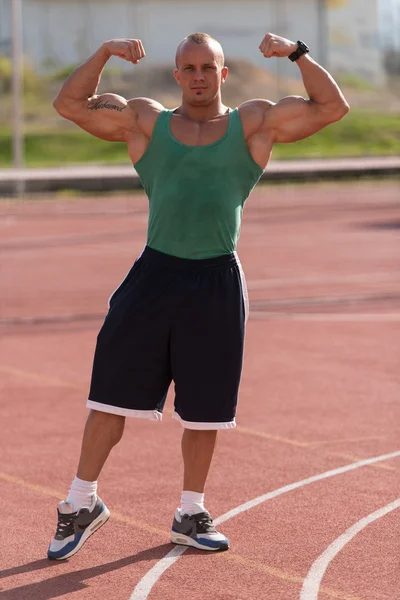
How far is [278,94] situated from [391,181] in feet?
65.8

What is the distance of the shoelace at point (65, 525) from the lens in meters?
5.96

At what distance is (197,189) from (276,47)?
0.73 meters

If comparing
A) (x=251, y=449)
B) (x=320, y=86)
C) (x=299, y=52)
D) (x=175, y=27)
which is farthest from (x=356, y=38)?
(x=320, y=86)

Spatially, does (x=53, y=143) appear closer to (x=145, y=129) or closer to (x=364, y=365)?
(x=364, y=365)

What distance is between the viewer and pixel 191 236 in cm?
588

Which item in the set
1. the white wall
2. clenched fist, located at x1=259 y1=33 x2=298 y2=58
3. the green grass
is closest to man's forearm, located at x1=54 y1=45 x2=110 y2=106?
clenched fist, located at x1=259 y1=33 x2=298 y2=58

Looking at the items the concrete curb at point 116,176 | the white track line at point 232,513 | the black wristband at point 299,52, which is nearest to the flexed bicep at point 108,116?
the black wristband at point 299,52

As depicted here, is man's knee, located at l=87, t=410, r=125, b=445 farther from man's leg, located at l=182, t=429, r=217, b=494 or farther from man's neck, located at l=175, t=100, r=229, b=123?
man's neck, located at l=175, t=100, r=229, b=123

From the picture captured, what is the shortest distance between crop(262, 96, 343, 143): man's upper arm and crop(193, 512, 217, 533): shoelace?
1.69m

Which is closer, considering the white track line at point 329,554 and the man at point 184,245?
the white track line at point 329,554

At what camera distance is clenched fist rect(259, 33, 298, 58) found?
19.7ft

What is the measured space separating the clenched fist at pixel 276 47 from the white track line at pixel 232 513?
219cm

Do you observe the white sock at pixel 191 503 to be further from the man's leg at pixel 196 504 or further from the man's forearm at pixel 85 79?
the man's forearm at pixel 85 79

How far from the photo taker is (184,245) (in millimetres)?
5902
